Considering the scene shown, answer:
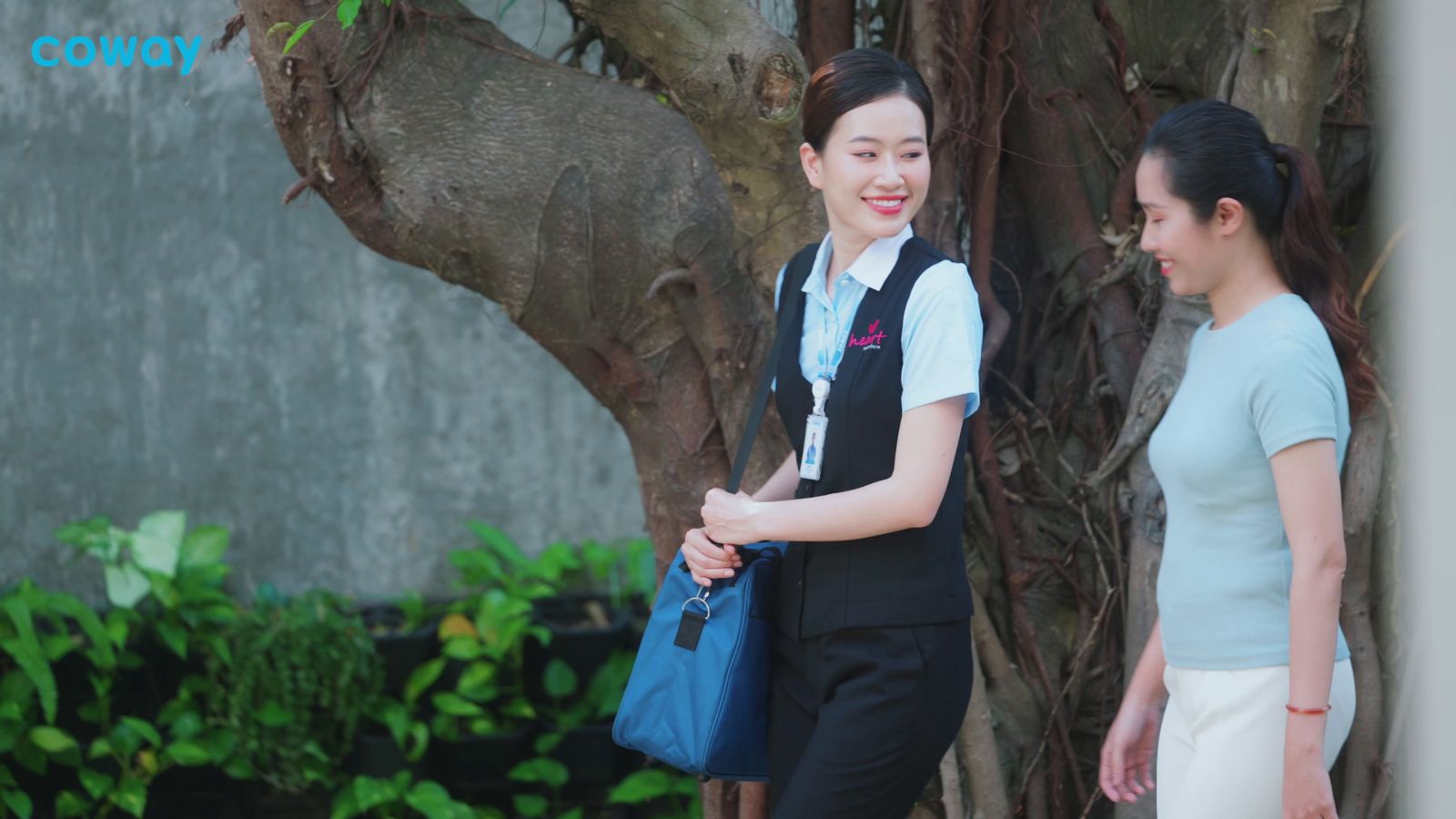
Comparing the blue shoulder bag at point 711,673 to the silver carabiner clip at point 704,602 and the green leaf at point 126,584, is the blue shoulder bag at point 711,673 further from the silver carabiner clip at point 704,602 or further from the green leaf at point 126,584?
the green leaf at point 126,584

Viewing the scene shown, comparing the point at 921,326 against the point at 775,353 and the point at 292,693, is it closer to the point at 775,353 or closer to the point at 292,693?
the point at 775,353

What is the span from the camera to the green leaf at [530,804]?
177 inches

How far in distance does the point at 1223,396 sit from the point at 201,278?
398 centimetres

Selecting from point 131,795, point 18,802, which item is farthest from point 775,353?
point 18,802

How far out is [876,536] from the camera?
2.08 meters

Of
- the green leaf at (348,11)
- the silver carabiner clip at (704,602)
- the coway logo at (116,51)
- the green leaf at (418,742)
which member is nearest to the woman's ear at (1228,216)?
the silver carabiner clip at (704,602)

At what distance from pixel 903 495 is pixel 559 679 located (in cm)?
284

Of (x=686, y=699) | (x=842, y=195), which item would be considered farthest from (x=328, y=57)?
(x=686, y=699)

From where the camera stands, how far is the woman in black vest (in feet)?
6.55

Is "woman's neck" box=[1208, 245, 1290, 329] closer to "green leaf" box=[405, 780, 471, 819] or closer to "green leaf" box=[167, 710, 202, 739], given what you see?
"green leaf" box=[405, 780, 471, 819]

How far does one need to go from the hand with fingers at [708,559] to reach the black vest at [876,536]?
0.36ft

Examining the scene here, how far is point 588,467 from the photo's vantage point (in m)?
5.16

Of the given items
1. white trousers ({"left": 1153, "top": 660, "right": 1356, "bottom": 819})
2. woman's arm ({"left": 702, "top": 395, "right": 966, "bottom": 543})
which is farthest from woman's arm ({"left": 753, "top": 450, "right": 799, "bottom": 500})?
white trousers ({"left": 1153, "top": 660, "right": 1356, "bottom": 819})

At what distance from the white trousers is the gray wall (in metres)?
3.41
